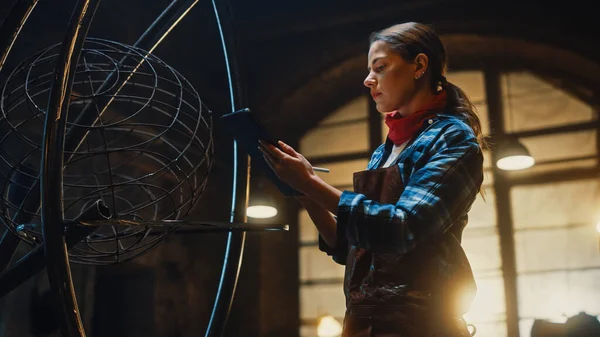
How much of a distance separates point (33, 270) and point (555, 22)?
5.14m

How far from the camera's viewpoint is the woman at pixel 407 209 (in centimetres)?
109

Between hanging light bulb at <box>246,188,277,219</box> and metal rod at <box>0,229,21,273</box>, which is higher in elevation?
hanging light bulb at <box>246,188,277,219</box>

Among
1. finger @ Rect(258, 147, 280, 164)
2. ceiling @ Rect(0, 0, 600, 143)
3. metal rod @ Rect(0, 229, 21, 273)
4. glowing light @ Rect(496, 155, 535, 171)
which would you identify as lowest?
metal rod @ Rect(0, 229, 21, 273)

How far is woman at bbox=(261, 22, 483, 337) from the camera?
42.8 inches

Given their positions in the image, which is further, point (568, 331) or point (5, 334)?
point (568, 331)

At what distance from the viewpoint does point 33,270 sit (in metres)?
1.19

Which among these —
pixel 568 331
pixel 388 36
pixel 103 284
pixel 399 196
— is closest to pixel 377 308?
pixel 399 196

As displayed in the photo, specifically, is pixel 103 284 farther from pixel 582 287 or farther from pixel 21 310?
pixel 582 287

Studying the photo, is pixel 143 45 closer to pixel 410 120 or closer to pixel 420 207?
pixel 410 120

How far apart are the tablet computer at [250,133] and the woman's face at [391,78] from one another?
24cm

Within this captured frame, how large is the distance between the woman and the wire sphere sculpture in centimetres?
30

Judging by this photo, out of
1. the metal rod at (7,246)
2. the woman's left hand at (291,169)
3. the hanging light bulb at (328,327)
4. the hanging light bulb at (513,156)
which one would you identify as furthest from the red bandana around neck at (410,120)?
the hanging light bulb at (328,327)

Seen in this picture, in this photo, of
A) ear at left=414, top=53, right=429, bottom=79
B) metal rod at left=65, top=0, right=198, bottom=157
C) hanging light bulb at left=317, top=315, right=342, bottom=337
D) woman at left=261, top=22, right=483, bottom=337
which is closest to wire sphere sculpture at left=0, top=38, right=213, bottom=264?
metal rod at left=65, top=0, right=198, bottom=157

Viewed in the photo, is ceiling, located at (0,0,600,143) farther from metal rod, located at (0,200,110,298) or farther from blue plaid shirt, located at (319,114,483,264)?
blue plaid shirt, located at (319,114,483,264)
